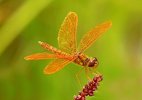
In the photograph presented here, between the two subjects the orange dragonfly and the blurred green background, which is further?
the blurred green background

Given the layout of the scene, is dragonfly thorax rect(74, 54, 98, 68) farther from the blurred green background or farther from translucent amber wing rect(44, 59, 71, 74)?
the blurred green background

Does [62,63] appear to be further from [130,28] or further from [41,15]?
[130,28]

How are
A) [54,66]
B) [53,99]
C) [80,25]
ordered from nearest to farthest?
[54,66], [53,99], [80,25]

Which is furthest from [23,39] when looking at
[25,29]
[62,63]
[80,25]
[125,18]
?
[62,63]

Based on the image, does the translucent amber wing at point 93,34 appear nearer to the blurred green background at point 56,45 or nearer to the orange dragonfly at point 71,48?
the orange dragonfly at point 71,48

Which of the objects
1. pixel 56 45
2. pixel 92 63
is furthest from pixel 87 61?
pixel 56 45

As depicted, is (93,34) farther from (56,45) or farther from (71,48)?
(56,45)

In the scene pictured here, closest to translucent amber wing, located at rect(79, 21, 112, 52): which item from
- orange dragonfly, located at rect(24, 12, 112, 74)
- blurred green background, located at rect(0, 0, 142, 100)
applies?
orange dragonfly, located at rect(24, 12, 112, 74)
